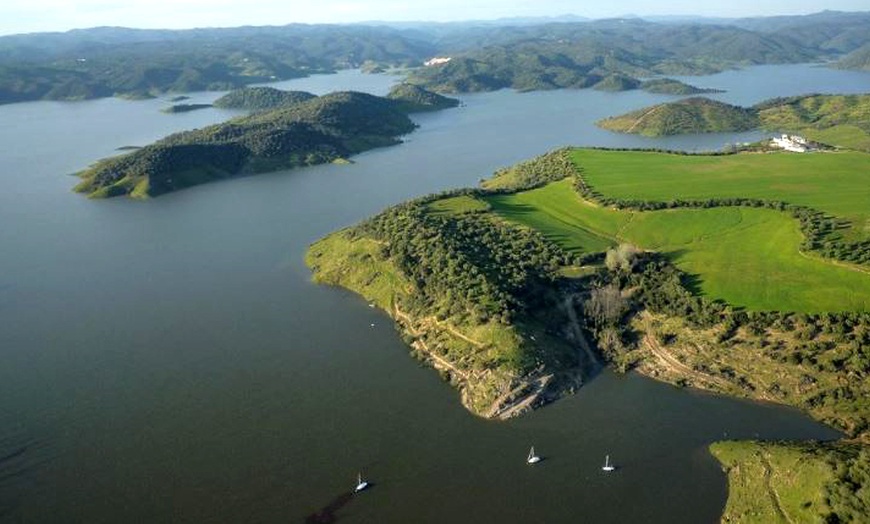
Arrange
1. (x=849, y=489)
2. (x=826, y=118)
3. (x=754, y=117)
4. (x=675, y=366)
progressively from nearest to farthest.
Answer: (x=849, y=489) < (x=675, y=366) < (x=826, y=118) < (x=754, y=117)

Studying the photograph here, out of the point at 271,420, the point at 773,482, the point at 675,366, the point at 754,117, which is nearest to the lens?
the point at 773,482

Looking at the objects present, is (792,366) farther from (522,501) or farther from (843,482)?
(522,501)

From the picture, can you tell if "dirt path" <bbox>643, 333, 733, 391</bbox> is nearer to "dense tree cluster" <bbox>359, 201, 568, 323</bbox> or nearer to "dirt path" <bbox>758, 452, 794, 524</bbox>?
"dirt path" <bbox>758, 452, 794, 524</bbox>

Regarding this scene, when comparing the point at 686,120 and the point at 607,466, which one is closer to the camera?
the point at 607,466

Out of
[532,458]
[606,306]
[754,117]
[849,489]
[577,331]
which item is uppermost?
[606,306]

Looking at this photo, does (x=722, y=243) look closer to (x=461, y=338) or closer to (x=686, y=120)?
(x=461, y=338)

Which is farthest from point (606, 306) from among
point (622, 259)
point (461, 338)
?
point (461, 338)
